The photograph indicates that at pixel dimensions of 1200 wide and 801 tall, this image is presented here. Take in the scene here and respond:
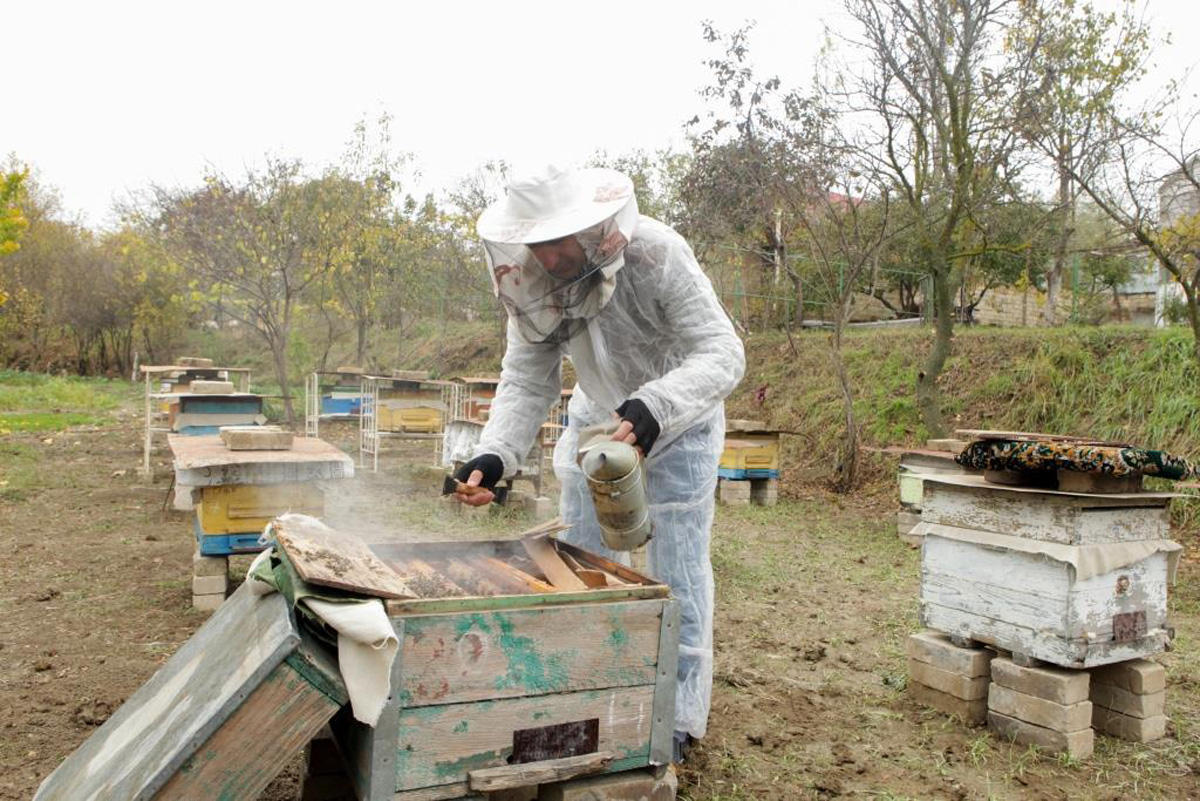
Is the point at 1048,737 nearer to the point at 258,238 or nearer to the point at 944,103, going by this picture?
the point at 944,103

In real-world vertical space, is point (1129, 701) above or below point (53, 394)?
below

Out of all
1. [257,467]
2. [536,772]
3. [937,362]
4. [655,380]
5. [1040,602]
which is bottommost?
[536,772]

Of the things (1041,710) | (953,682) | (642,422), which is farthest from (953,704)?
(642,422)

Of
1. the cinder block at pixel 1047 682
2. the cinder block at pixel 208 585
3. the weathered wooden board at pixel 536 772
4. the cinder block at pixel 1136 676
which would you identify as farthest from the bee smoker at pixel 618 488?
the cinder block at pixel 208 585

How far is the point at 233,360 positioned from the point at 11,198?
15533mm

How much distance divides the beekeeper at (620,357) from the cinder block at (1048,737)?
3.42ft

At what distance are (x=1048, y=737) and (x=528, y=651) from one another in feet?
6.04

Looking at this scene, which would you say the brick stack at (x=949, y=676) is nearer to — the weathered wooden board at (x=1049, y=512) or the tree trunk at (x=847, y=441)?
the weathered wooden board at (x=1049, y=512)

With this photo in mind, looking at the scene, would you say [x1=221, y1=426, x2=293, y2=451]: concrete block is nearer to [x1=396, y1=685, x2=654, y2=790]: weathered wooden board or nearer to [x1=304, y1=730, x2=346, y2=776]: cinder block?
[x1=304, y1=730, x2=346, y2=776]: cinder block

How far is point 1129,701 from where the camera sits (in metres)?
2.82

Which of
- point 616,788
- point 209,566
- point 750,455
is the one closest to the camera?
point 616,788

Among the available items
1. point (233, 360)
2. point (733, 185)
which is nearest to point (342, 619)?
point (733, 185)

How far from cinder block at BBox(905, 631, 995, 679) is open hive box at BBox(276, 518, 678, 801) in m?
1.44

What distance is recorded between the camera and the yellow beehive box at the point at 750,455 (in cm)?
745
